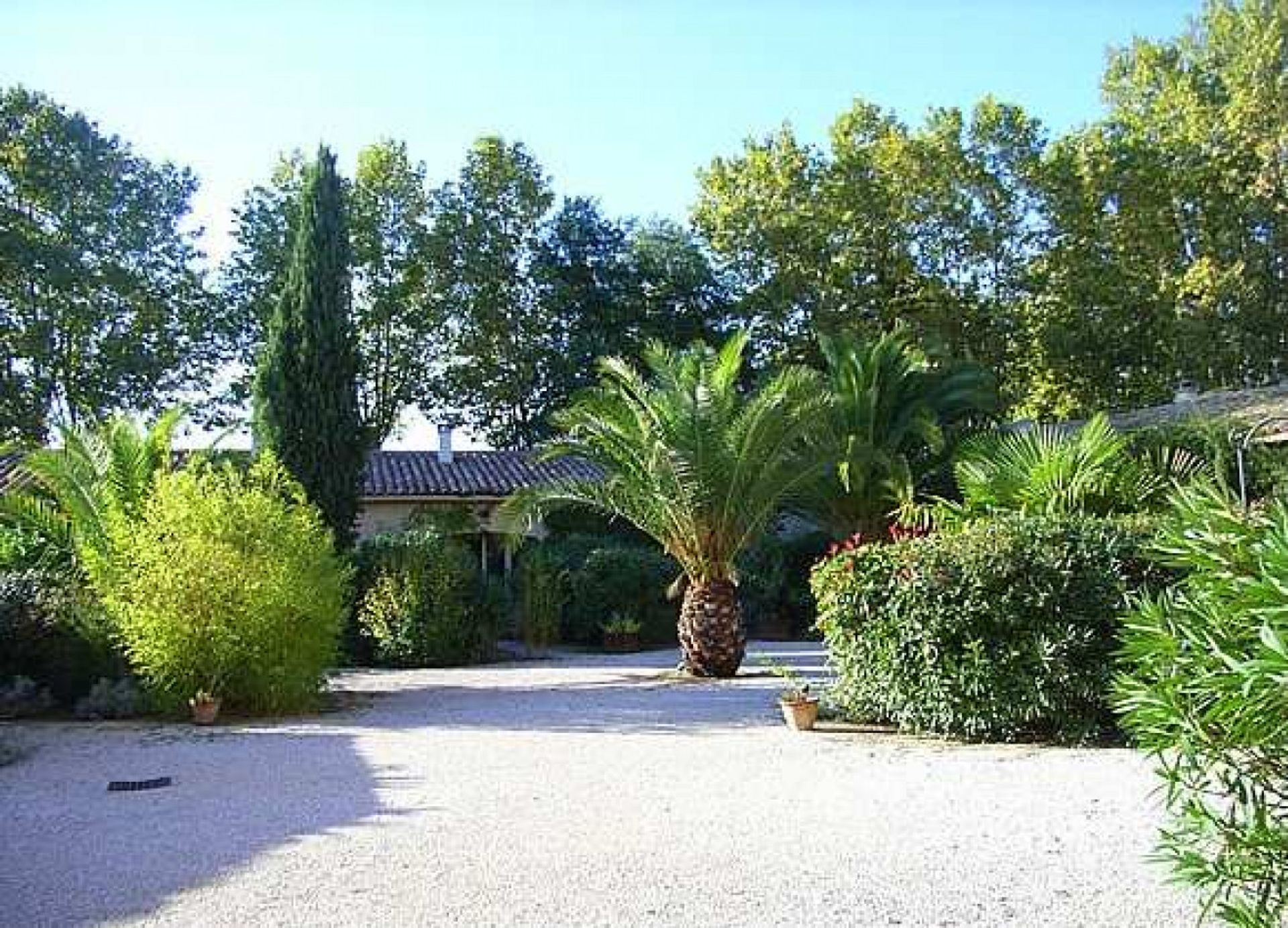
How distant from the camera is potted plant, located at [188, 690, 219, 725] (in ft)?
38.1

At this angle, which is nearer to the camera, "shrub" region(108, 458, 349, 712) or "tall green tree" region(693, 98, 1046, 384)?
"shrub" region(108, 458, 349, 712)

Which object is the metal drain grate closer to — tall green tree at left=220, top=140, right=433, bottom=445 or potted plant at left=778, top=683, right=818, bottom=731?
potted plant at left=778, top=683, right=818, bottom=731

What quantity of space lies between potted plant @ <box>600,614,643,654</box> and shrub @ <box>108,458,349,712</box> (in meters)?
9.18

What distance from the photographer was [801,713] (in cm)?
1001

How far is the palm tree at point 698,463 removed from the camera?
14570 millimetres

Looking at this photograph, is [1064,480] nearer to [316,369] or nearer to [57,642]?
[57,642]

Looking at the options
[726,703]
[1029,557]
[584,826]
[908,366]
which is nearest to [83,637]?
[726,703]

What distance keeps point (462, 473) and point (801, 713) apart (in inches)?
715

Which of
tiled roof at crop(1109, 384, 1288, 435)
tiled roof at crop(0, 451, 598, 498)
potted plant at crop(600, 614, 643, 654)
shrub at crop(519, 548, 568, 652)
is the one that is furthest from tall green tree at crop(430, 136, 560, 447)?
tiled roof at crop(1109, 384, 1288, 435)

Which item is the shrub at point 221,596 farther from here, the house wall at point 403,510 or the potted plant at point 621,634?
the house wall at point 403,510

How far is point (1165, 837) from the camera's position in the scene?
347 cm

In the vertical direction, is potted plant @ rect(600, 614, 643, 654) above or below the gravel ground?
above

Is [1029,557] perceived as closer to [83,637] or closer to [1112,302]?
[83,637]

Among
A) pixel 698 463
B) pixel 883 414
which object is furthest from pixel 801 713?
pixel 883 414
